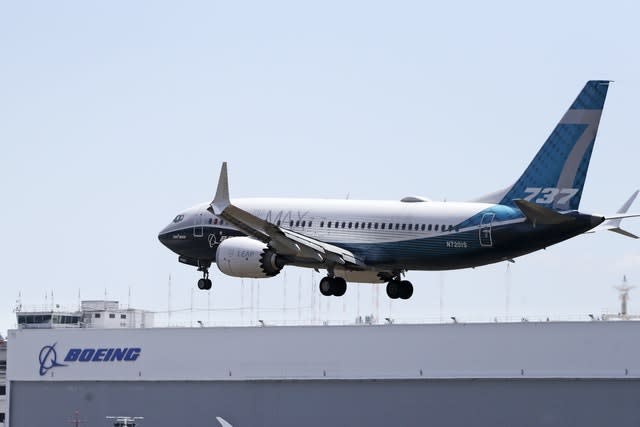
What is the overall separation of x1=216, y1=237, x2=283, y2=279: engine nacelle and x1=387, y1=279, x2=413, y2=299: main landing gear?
7384mm

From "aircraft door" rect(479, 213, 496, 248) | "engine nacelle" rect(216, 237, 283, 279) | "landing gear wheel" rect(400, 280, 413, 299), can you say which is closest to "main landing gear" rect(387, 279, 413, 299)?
"landing gear wheel" rect(400, 280, 413, 299)

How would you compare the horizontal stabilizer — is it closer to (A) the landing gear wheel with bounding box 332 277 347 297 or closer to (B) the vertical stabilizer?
(B) the vertical stabilizer

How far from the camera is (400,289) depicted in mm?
89812

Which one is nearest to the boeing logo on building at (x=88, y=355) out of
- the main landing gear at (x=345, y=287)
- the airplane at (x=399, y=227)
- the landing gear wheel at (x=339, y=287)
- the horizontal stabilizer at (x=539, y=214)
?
the airplane at (x=399, y=227)

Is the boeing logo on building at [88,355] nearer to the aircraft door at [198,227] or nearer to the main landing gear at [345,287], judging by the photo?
the aircraft door at [198,227]

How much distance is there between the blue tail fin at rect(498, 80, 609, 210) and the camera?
8044cm

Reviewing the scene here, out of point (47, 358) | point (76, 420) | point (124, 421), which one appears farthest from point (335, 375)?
point (47, 358)

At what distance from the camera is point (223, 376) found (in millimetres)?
97938

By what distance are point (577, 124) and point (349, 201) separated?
15103 millimetres

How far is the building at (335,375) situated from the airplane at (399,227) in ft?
18.0

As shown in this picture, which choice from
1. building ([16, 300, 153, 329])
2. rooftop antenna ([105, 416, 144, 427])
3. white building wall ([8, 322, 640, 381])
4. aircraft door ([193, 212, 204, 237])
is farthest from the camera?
building ([16, 300, 153, 329])

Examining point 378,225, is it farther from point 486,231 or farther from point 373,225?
point 486,231

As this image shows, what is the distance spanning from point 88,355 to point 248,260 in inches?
910

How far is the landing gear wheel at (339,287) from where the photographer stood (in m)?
88.4
